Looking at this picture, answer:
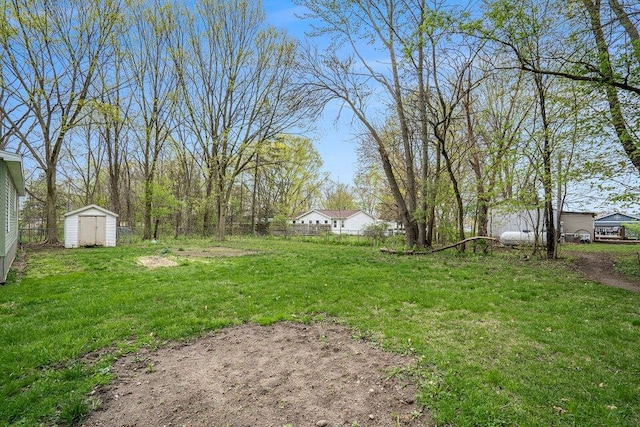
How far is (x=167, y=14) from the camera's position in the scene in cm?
2008

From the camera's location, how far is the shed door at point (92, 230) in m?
15.1

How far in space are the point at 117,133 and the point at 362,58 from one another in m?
17.4

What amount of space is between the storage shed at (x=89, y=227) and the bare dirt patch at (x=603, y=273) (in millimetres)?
18387

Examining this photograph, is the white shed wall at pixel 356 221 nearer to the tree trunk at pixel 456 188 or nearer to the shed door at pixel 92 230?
the tree trunk at pixel 456 188

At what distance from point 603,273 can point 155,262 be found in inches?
508

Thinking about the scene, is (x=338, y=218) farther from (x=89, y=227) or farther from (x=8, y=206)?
(x=8, y=206)

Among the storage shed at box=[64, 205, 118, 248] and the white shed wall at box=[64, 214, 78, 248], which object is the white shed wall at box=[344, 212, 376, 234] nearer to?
the storage shed at box=[64, 205, 118, 248]

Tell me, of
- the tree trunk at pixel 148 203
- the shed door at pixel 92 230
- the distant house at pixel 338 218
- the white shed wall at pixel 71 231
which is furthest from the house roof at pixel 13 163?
the distant house at pixel 338 218

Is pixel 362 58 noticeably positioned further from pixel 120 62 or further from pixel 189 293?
pixel 120 62

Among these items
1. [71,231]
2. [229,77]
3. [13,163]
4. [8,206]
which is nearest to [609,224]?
[229,77]

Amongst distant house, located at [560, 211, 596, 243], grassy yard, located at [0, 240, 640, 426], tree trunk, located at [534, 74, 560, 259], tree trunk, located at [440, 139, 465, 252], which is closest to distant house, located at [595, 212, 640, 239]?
distant house, located at [560, 211, 596, 243]

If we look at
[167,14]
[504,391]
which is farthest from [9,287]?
[167,14]

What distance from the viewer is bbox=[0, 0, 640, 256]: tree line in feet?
22.6

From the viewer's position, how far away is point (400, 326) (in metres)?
4.41
